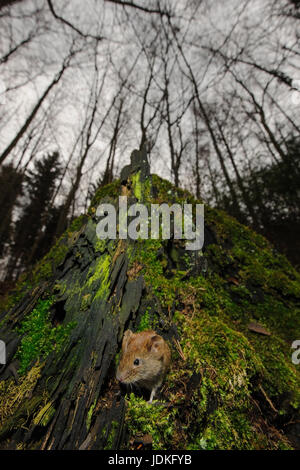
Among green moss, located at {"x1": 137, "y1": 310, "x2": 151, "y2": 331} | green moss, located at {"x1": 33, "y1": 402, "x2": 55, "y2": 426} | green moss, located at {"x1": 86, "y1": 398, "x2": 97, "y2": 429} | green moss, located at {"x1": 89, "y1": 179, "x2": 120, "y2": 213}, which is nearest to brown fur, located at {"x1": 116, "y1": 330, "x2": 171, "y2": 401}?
green moss, located at {"x1": 86, "y1": 398, "x2": 97, "y2": 429}

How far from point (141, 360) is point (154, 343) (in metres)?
0.20

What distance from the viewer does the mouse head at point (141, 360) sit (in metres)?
1.89

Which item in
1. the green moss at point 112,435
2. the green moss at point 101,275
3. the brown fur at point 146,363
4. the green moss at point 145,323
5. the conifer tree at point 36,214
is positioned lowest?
the green moss at point 112,435

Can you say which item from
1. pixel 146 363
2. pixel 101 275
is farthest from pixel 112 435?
pixel 101 275

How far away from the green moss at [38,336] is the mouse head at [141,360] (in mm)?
922

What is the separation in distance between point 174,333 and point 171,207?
7.95ft

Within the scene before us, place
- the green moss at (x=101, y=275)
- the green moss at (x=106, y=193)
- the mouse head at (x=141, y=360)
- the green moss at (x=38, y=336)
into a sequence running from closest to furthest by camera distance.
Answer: the mouse head at (x=141, y=360) < the green moss at (x=38, y=336) < the green moss at (x=101, y=275) < the green moss at (x=106, y=193)

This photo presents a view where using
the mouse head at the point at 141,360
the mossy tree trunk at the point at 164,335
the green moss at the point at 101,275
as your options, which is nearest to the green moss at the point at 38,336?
the mossy tree trunk at the point at 164,335

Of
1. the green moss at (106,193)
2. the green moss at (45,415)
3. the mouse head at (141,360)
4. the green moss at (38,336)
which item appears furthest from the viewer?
the green moss at (106,193)

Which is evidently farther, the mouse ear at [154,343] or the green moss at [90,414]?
the mouse ear at [154,343]

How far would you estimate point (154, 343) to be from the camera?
2.02 m

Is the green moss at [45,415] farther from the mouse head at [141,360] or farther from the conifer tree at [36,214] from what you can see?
the conifer tree at [36,214]
